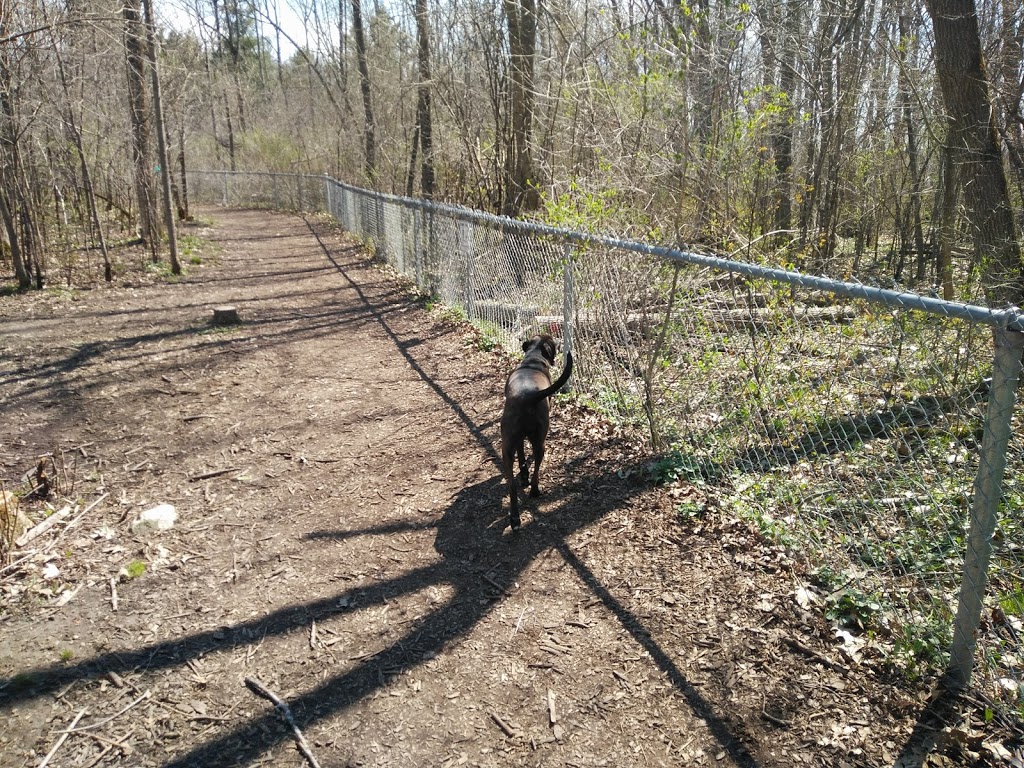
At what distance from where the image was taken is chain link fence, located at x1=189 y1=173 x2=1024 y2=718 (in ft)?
8.31

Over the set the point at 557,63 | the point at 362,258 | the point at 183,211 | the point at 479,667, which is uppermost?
the point at 557,63

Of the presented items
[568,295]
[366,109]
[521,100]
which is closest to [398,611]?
[568,295]

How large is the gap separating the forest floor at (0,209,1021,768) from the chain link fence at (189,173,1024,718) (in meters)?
0.22

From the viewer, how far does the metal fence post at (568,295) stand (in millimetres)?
5207

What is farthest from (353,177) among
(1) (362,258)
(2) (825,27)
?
(2) (825,27)

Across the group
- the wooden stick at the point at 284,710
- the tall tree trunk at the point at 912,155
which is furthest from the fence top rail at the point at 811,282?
the tall tree trunk at the point at 912,155

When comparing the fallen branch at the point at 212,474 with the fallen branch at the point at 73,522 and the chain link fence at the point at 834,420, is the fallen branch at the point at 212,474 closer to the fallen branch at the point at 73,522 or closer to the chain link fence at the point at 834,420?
the fallen branch at the point at 73,522

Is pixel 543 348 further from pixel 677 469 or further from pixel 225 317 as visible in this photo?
pixel 225 317

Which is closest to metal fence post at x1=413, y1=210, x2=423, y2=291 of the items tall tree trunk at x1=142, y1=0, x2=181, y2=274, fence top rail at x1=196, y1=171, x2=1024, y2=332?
fence top rail at x1=196, y1=171, x2=1024, y2=332

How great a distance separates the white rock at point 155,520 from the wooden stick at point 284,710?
1.67 m

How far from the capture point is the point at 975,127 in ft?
18.6

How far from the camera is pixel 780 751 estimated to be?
236 centimetres

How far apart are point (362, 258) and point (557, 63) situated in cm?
750

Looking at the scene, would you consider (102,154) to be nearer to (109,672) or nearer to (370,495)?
(370,495)
